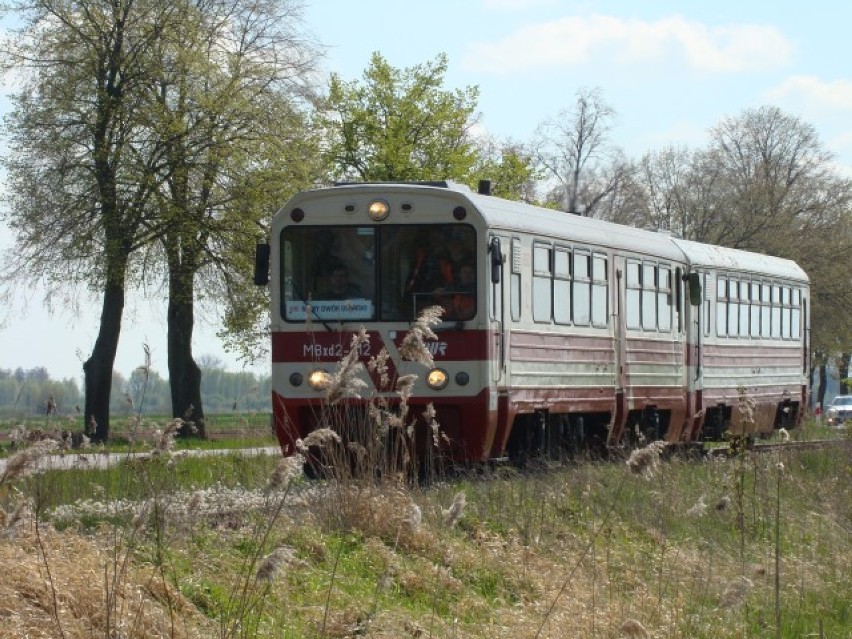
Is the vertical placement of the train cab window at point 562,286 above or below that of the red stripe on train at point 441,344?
above

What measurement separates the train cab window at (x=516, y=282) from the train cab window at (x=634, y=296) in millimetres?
3655

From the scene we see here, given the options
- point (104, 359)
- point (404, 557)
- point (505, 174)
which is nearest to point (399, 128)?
point (505, 174)

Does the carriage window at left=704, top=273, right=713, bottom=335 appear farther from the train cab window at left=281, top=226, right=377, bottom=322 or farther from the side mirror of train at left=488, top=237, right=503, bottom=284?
the train cab window at left=281, top=226, right=377, bottom=322

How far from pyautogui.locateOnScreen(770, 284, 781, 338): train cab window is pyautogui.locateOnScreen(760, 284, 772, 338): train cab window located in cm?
21

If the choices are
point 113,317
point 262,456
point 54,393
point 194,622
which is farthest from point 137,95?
point 194,622

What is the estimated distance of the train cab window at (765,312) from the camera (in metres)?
27.8

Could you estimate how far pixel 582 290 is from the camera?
19859 mm

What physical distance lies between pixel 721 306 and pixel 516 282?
27.0ft

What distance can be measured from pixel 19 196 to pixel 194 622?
93.7ft

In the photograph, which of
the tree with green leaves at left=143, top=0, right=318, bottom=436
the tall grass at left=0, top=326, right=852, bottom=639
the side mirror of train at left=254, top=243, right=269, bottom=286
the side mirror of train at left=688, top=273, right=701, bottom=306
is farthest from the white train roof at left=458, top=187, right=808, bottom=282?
the tree with green leaves at left=143, top=0, right=318, bottom=436

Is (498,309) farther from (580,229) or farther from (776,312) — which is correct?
(776,312)

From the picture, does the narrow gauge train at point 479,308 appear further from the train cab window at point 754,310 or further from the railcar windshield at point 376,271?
the train cab window at point 754,310

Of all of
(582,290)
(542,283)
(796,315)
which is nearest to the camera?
(542,283)

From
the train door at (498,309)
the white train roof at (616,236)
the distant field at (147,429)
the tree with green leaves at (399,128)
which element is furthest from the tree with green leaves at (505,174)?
the train door at (498,309)
